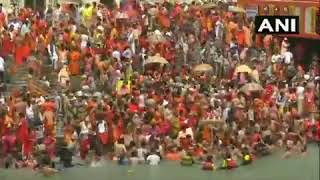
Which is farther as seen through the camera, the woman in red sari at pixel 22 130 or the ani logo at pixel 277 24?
Answer: the woman in red sari at pixel 22 130

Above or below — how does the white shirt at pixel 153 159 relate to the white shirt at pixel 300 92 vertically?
below

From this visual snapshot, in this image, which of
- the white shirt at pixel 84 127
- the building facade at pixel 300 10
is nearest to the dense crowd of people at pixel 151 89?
the white shirt at pixel 84 127

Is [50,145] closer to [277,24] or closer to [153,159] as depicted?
[153,159]

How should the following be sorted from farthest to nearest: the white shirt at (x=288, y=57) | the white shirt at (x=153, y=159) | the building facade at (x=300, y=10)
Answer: the white shirt at (x=153, y=159) → the white shirt at (x=288, y=57) → the building facade at (x=300, y=10)

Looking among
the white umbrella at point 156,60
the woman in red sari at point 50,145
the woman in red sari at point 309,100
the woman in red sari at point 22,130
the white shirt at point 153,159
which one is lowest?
the white shirt at point 153,159

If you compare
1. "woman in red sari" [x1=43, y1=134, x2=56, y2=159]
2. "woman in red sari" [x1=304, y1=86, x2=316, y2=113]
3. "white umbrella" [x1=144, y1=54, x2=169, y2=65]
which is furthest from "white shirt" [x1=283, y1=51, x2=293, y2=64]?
"woman in red sari" [x1=43, y1=134, x2=56, y2=159]

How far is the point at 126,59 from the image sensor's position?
9453mm

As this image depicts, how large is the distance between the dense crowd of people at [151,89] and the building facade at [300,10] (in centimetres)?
19

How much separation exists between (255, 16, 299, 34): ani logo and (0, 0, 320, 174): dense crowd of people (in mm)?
79

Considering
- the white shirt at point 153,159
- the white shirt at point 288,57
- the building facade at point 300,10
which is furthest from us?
the white shirt at point 153,159

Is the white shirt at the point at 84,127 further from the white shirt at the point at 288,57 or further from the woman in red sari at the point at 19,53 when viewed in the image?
the white shirt at the point at 288,57

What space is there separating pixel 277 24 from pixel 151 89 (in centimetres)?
135

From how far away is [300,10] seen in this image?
9141 millimetres

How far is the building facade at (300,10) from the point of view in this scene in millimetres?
9148
